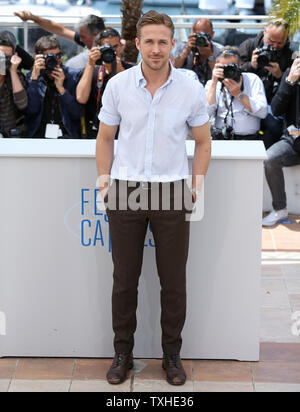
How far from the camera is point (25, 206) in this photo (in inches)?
134

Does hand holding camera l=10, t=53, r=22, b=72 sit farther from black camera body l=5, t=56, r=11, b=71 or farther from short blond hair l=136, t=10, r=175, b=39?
short blond hair l=136, t=10, r=175, b=39

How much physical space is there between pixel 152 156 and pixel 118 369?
1.07 metres

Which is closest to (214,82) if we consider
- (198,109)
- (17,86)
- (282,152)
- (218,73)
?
(218,73)

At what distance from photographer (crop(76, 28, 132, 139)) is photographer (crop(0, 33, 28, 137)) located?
0.47 meters

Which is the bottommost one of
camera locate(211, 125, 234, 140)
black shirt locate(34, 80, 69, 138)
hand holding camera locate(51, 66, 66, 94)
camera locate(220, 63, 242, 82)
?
camera locate(211, 125, 234, 140)

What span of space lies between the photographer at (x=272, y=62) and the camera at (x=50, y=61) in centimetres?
175

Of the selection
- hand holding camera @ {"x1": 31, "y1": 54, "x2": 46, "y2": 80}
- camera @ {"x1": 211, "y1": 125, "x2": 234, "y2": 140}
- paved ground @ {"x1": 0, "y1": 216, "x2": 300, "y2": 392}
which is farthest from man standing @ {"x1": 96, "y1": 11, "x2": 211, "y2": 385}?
camera @ {"x1": 211, "y1": 125, "x2": 234, "y2": 140}

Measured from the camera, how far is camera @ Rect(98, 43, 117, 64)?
539cm

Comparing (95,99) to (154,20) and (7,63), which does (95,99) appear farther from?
(154,20)

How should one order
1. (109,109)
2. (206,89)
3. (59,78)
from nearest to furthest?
(109,109), (59,78), (206,89)

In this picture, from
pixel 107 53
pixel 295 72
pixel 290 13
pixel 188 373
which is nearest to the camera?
pixel 188 373

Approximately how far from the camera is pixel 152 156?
120 inches

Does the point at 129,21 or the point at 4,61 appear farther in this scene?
the point at 129,21
